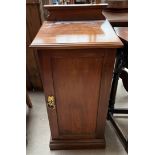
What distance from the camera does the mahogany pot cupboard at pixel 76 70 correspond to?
105 centimetres

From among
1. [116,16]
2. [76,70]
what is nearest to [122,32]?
[116,16]

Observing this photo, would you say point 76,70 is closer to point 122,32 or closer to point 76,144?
point 122,32

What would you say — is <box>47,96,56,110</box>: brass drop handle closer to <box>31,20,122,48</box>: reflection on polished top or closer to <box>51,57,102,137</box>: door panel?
<box>51,57,102,137</box>: door panel

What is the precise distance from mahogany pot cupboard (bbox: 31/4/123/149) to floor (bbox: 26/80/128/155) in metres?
0.05

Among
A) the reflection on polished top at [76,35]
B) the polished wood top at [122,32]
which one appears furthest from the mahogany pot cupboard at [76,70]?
the polished wood top at [122,32]

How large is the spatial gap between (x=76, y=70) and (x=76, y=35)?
0.20 meters

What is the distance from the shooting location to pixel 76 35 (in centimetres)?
111

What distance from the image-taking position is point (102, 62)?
1.10 metres

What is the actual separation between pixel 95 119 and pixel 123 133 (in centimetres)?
35

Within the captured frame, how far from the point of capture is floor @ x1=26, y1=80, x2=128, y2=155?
4.85 feet

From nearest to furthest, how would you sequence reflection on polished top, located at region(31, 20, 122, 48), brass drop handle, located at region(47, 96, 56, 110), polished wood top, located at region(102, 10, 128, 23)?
reflection on polished top, located at region(31, 20, 122, 48), brass drop handle, located at region(47, 96, 56, 110), polished wood top, located at region(102, 10, 128, 23)

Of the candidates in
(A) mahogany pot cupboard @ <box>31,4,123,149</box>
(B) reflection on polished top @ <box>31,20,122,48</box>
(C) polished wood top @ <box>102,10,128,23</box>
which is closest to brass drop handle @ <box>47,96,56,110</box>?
(A) mahogany pot cupboard @ <box>31,4,123,149</box>
